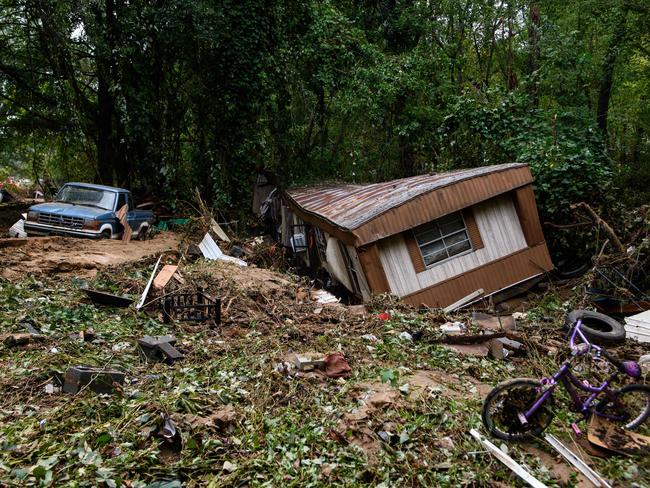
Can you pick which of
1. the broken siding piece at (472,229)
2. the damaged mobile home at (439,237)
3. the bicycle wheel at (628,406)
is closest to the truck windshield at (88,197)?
the damaged mobile home at (439,237)

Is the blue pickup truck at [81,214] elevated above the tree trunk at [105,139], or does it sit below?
below

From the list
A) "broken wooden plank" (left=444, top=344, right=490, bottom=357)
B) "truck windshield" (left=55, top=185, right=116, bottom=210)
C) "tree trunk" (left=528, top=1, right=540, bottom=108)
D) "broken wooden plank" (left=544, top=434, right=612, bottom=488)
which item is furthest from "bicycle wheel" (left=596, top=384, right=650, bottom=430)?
"tree trunk" (left=528, top=1, right=540, bottom=108)

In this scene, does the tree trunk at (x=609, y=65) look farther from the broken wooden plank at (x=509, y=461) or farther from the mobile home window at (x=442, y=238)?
the broken wooden plank at (x=509, y=461)

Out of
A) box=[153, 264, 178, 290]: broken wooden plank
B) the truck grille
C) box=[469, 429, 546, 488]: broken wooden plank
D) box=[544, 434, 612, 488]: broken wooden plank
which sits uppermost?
the truck grille

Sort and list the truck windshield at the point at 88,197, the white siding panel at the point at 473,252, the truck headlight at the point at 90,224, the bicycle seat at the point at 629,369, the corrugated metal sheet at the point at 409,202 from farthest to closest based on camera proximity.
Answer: the truck windshield at the point at 88,197 < the truck headlight at the point at 90,224 < the white siding panel at the point at 473,252 < the corrugated metal sheet at the point at 409,202 < the bicycle seat at the point at 629,369

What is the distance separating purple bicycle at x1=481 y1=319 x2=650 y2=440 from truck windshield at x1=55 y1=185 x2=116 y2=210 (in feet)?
43.2

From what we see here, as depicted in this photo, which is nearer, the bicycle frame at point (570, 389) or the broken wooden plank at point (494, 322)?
the bicycle frame at point (570, 389)

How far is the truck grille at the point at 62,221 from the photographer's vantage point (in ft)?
46.8

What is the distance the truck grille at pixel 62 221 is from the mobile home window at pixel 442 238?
29.6 feet

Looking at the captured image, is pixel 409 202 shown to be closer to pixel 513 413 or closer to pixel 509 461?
pixel 513 413

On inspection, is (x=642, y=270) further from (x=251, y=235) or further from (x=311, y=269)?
A: (x=251, y=235)

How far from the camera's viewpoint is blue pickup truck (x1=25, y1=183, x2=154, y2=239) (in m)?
14.3

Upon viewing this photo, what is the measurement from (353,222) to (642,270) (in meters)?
6.65

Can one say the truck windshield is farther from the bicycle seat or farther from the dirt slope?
the bicycle seat
